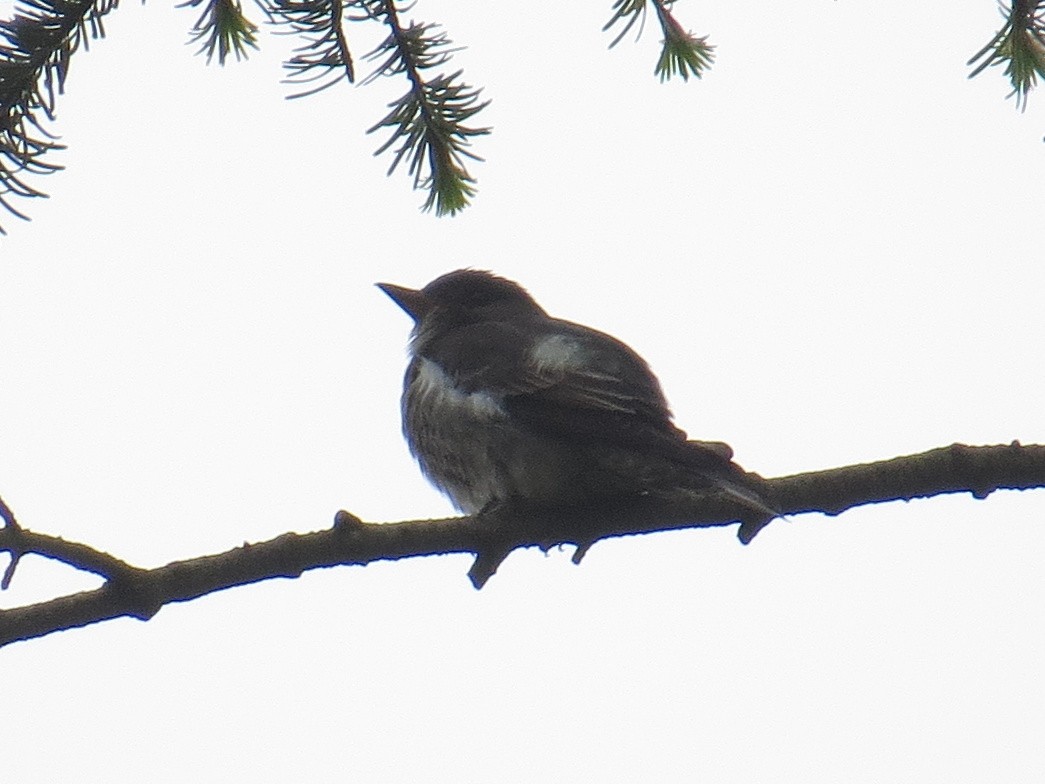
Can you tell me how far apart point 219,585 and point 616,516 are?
1238 mm

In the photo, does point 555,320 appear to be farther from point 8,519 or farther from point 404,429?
point 8,519

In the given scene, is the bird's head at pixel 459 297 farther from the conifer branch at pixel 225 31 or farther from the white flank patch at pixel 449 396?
the conifer branch at pixel 225 31

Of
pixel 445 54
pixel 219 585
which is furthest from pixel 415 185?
pixel 219 585

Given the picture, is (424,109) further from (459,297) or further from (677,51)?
(459,297)

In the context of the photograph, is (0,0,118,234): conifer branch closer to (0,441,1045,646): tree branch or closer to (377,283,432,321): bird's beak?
(0,441,1045,646): tree branch

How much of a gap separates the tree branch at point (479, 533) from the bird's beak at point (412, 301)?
76.0 inches

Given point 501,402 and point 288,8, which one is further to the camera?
point 501,402

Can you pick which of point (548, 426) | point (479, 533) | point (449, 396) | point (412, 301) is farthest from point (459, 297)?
point (479, 533)

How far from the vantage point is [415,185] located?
314cm

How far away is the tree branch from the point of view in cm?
258

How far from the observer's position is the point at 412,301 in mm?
5617

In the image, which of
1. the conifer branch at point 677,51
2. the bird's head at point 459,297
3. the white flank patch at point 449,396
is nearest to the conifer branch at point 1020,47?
the conifer branch at point 677,51

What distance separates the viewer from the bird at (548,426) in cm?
351

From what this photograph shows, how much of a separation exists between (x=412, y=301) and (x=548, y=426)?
1.91m
